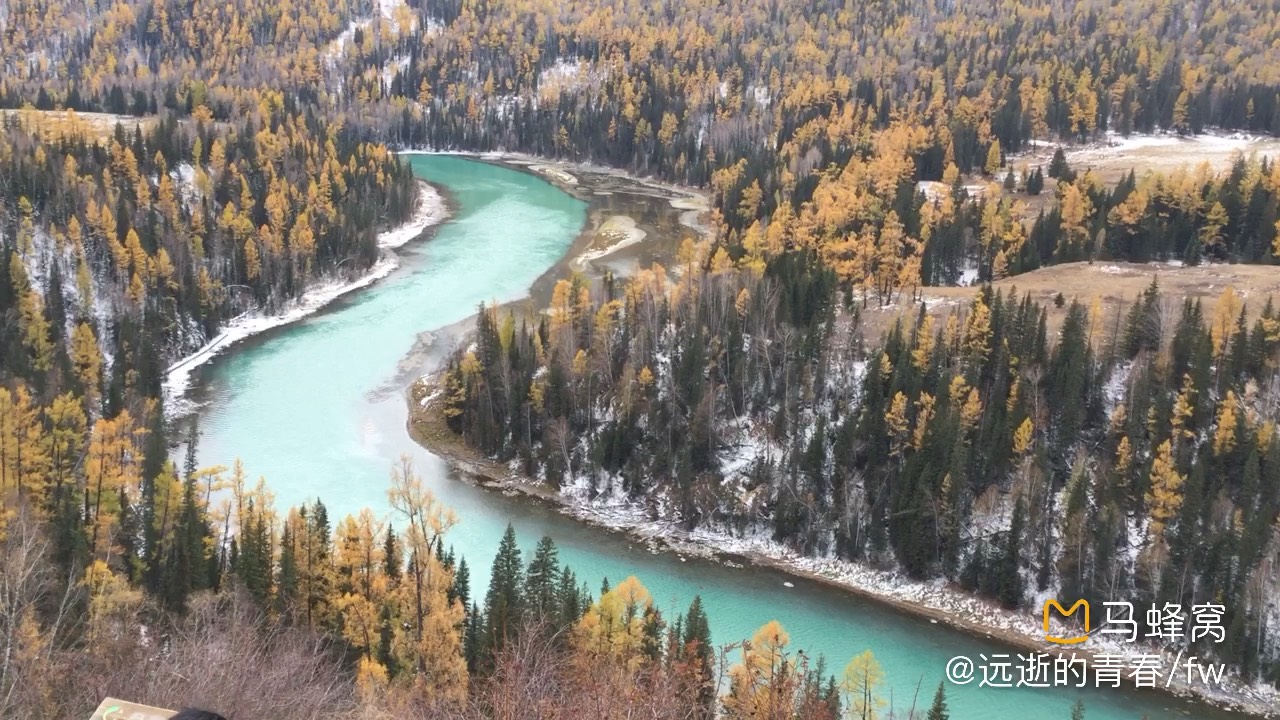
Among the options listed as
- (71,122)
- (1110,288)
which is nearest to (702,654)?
(1110,288)

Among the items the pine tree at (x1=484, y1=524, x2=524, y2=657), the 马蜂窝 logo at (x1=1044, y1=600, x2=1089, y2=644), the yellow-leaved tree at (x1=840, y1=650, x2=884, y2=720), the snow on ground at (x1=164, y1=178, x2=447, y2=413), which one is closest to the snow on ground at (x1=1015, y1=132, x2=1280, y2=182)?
the snow on ground at (x1=164, y1=178, x2=447, y2=413)

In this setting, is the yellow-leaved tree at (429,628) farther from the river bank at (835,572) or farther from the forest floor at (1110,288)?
the forest floor at (1110,288)

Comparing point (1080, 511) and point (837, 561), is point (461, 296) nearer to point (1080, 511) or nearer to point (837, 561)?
point (837, 561)

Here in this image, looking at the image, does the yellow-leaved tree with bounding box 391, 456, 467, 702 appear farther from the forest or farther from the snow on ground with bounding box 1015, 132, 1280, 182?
the snow on ground with bounding box 1015, 132, 1280, 182

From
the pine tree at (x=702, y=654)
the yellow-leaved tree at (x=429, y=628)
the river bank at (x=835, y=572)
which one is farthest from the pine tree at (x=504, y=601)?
the river bank at (x=835, y=572)

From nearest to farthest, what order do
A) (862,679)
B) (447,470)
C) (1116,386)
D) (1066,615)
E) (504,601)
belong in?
(862,679), (504,601), (1066,615), (1116,386), (447,470)

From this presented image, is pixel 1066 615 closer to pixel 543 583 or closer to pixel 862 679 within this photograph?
pixel 862 679
